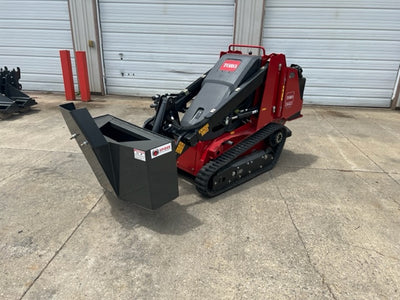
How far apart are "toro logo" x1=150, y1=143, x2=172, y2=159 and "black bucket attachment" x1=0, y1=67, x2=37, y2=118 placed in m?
5.31

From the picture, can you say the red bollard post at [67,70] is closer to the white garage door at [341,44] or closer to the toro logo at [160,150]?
the white garage door at [341,44]

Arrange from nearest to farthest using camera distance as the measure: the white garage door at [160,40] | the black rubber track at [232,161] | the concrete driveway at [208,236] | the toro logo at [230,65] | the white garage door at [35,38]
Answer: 1. the concrete driveway at [208,236]
2. the black rubber track at [232,161]
3. the toro logo at [230,65]
4. the white garage door at [160,40]
5. the white garage door at [35,38]

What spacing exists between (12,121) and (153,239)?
5.24 m

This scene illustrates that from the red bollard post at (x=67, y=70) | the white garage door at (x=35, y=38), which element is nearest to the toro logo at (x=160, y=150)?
the red bollard post at (x=67, y=70)

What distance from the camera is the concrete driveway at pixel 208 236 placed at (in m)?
2.18

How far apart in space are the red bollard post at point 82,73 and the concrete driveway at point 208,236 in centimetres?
424

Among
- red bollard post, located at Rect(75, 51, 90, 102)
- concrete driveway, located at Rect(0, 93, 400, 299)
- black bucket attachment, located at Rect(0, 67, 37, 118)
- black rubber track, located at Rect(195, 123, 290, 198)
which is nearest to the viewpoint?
concrete driveway, located at Rect(0, 93, 400, 299)

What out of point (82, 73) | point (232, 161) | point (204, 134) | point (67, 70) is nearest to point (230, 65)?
point (204, 134)

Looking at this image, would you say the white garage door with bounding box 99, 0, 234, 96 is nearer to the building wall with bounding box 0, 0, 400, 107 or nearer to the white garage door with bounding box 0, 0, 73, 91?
the building wall with bounding box 0, 0, 400, 107

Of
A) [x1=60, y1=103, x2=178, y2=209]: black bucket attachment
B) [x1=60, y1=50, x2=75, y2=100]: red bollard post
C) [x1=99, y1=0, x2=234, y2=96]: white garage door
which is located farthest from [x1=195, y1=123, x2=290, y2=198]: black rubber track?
[x1=60, y1=50, x2=75, y2=100]: red bollard post

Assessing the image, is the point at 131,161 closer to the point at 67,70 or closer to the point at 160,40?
the point at 160,40

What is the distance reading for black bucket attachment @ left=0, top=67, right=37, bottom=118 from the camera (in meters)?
6.34

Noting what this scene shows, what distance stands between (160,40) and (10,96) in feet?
13.6

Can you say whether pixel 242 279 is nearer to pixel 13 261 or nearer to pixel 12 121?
pixel 13 261
